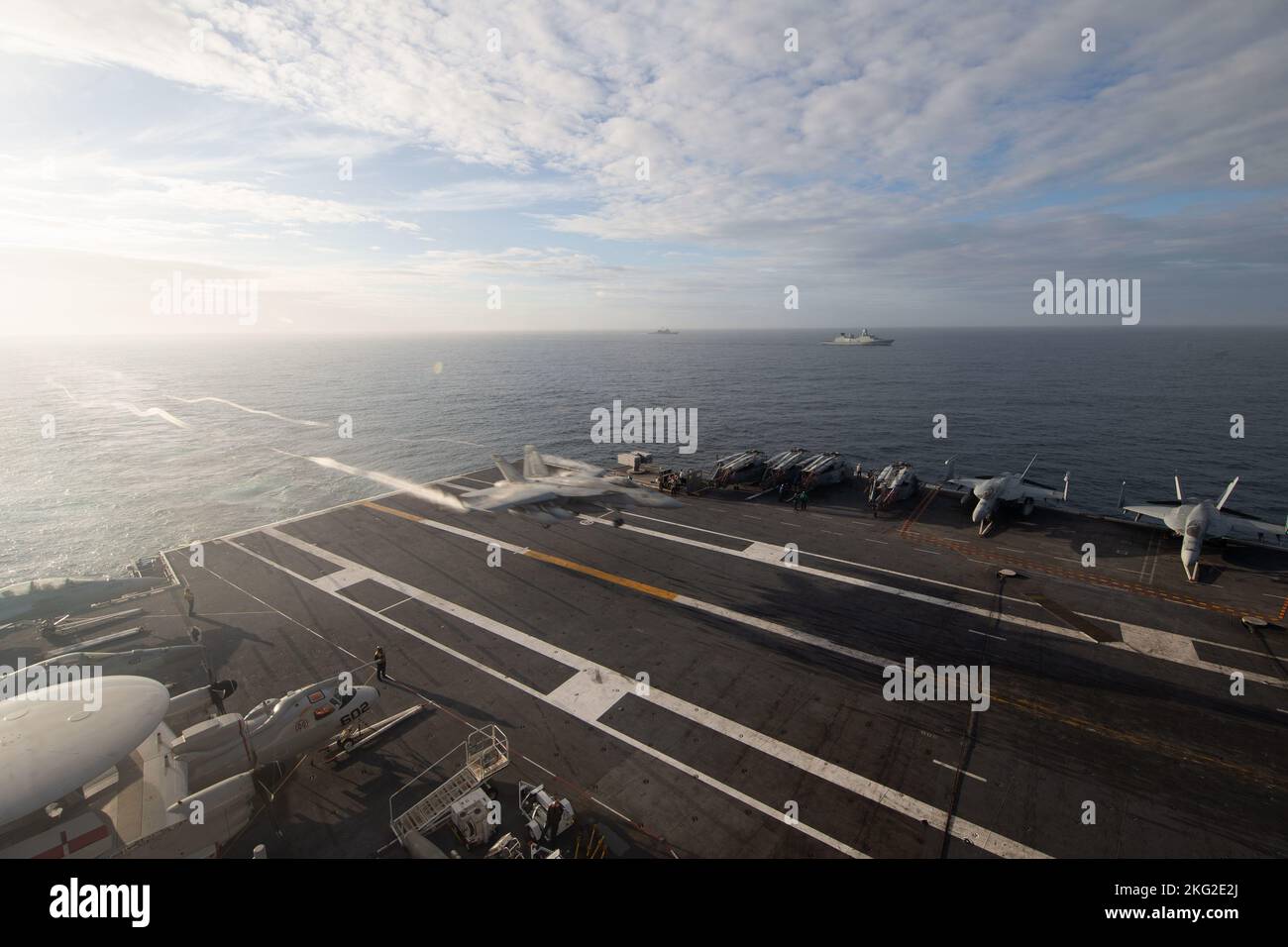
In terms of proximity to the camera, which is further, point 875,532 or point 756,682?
point 875,532

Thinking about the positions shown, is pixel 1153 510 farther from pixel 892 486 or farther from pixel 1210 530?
pixel 892 486

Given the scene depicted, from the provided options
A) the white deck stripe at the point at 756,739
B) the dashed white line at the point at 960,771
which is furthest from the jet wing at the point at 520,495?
the dashed white line at the point at 960,771

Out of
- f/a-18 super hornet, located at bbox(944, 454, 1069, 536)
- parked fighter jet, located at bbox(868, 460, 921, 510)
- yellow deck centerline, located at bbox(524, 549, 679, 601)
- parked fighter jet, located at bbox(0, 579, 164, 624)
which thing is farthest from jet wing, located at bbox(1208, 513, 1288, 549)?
parked fighter jet, located at bbox(0, 579, 164, 624)

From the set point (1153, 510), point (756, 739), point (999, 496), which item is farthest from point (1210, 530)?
point (756, 739)

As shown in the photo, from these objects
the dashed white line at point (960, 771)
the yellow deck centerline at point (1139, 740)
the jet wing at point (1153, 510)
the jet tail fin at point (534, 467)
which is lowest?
the dashed white line at point (960, 771)

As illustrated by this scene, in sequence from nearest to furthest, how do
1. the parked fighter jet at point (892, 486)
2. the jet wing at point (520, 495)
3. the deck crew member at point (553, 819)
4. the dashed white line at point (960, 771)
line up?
the deck crew member at point (553, 819)
the dashed white line at point (960, 771)
the jet wing at point (520, 495)
the parked fighter jet at point (892, 486)

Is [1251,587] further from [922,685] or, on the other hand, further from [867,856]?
[867,856]

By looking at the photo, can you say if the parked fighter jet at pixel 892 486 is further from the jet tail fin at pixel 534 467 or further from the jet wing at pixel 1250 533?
Answer: the jet tail fin at pixel 534 467
